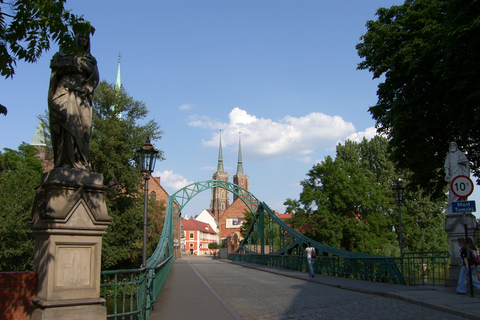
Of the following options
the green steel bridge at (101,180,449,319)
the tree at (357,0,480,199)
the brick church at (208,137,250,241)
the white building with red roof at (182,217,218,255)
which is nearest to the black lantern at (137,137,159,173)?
the green steel bridge at (101,180,449,319)

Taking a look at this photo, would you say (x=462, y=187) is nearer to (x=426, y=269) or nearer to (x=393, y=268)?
(x=426, y=269)

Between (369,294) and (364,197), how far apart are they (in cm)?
2541

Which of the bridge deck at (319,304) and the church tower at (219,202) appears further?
the church tower at (219,202)

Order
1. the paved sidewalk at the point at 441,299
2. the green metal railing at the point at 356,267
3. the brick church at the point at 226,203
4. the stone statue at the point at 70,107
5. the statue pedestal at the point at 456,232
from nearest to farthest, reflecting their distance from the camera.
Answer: the stone statue at the point at 70,107 → the paved sidewalk at the point at 441,299 → the statue pedestal at the point at 456,232 → the green metal railing at the point at 356,267 → the brick church at the point at 226,203

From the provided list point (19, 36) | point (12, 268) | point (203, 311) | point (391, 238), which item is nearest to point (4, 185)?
point (12, 268)

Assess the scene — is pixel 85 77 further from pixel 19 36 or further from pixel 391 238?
pixel 391 238

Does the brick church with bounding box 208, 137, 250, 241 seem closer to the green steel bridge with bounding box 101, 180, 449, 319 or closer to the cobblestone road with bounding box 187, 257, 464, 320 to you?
the green steel bridge with bounding box 101, 180, 449, 319

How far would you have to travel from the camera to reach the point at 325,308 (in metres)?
8.61

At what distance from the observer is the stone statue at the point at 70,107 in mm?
4863

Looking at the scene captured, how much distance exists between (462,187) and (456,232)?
2214 mm

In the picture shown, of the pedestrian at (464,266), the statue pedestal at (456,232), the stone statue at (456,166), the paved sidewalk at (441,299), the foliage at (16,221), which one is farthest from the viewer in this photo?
the foliage at (16,221)

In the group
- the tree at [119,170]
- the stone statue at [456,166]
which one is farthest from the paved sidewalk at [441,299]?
the tree at [119,170]

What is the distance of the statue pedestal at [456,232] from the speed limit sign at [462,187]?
1.87 meters

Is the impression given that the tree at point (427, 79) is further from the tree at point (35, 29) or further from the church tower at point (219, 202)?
the church tower at point (219, 202)
